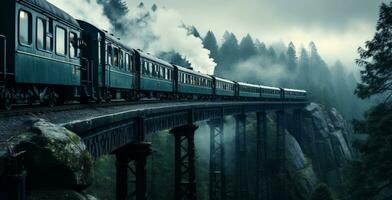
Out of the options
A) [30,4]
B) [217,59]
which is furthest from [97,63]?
[217,59]

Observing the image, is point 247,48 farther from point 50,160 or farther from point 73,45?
point 50,160

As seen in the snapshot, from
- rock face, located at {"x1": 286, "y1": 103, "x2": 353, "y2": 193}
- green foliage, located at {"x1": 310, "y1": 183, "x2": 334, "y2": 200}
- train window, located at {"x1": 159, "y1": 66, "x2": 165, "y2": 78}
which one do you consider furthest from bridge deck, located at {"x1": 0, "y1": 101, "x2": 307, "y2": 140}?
rock face, located at {"x1": 286, "y1": 103, "x2": 353, "y2": 193}

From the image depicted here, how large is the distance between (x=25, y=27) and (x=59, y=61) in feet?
7.07

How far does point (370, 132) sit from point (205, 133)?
137 ft

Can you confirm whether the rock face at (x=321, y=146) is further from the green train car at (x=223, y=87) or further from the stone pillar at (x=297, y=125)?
the green train car at (x=223, y=87)

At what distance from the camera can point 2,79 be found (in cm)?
967

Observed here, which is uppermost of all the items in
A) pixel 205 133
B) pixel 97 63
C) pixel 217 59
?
pixel 217 59

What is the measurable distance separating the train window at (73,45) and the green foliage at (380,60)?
14.0 m

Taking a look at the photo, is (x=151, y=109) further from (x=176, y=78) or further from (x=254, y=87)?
(x=254, y=87)

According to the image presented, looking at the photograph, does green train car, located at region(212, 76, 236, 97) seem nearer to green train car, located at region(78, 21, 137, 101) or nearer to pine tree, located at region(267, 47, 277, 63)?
green train car, located at region(78, 21, 137, 101)

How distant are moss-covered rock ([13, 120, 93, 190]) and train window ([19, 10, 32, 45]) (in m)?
5.90

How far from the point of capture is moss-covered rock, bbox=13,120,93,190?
487 centimetres

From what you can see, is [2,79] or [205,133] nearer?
[2,79]

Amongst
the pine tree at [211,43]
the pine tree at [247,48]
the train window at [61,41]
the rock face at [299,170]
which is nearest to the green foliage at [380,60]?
the train window at [61,41]
